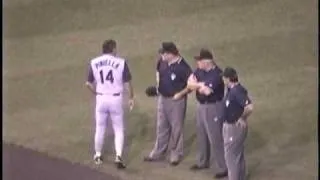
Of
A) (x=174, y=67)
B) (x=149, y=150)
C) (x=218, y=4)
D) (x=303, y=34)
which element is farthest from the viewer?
(x=218, y=4)

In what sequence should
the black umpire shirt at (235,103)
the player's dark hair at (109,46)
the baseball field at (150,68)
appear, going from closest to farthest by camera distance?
the black umpire shirt at (235,103) → the player's dark hair at (109,46) → the baseball field at (150,68)

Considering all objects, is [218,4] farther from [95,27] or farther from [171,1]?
[95,27]

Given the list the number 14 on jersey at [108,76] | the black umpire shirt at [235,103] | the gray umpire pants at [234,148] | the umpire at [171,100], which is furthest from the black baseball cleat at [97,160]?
the black umpire shirt at [235,103]

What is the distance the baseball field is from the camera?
1243 cm

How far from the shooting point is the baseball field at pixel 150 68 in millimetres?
12426

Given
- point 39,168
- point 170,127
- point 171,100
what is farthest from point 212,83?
point 39,168

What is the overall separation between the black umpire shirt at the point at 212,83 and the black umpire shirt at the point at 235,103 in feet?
1.51

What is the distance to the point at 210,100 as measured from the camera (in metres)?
11.1

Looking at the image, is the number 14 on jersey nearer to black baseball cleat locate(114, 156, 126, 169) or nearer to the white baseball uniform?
the white baseball uniform

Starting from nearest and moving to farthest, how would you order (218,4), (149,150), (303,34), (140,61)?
1. (149,150)
2. (140,61)
3. (303,34)
4. (218,4)

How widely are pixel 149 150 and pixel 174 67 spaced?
4.92 feet

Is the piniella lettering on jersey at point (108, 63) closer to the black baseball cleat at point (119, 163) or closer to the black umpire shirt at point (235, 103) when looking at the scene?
the black baseball cleat at point (119, 163)

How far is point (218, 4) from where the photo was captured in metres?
19.5

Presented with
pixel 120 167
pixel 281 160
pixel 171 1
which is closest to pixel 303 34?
pixel 171 1
